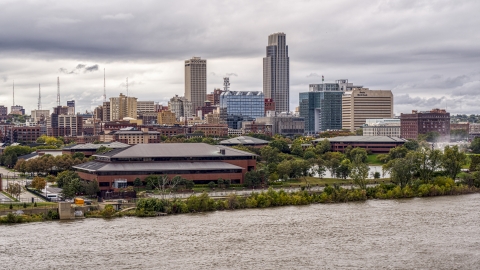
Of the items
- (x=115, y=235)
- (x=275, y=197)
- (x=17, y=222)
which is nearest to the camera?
(x=115, y=235)

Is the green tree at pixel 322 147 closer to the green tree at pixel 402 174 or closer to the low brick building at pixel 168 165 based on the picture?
the low brick building at pixel 168 165

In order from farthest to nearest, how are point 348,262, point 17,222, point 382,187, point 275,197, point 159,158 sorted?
point 159,158
point 382,187
point 275,197
point 17,222
point 348,262

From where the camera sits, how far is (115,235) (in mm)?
57719

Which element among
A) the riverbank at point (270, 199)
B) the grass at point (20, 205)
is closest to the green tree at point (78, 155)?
the riverbank at point (270, 199)

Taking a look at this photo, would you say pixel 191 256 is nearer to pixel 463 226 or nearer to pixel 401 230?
pixel 401 230

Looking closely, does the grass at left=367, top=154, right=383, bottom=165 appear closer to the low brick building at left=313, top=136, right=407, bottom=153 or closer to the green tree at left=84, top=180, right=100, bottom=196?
the low brick building at left=313, top=136, right=407, bottom=153

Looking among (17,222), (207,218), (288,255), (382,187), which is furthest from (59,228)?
(382,187)

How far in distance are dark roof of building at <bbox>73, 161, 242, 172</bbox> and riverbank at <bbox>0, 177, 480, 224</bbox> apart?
1211 cm

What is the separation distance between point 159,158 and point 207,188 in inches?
302

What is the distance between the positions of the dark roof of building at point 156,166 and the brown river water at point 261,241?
1916 cm

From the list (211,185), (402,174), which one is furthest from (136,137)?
(402,174)

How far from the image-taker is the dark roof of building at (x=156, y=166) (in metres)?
85.9

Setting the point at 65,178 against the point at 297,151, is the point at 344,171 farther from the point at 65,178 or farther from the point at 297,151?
the point at 297,151

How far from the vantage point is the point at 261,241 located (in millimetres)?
55156
